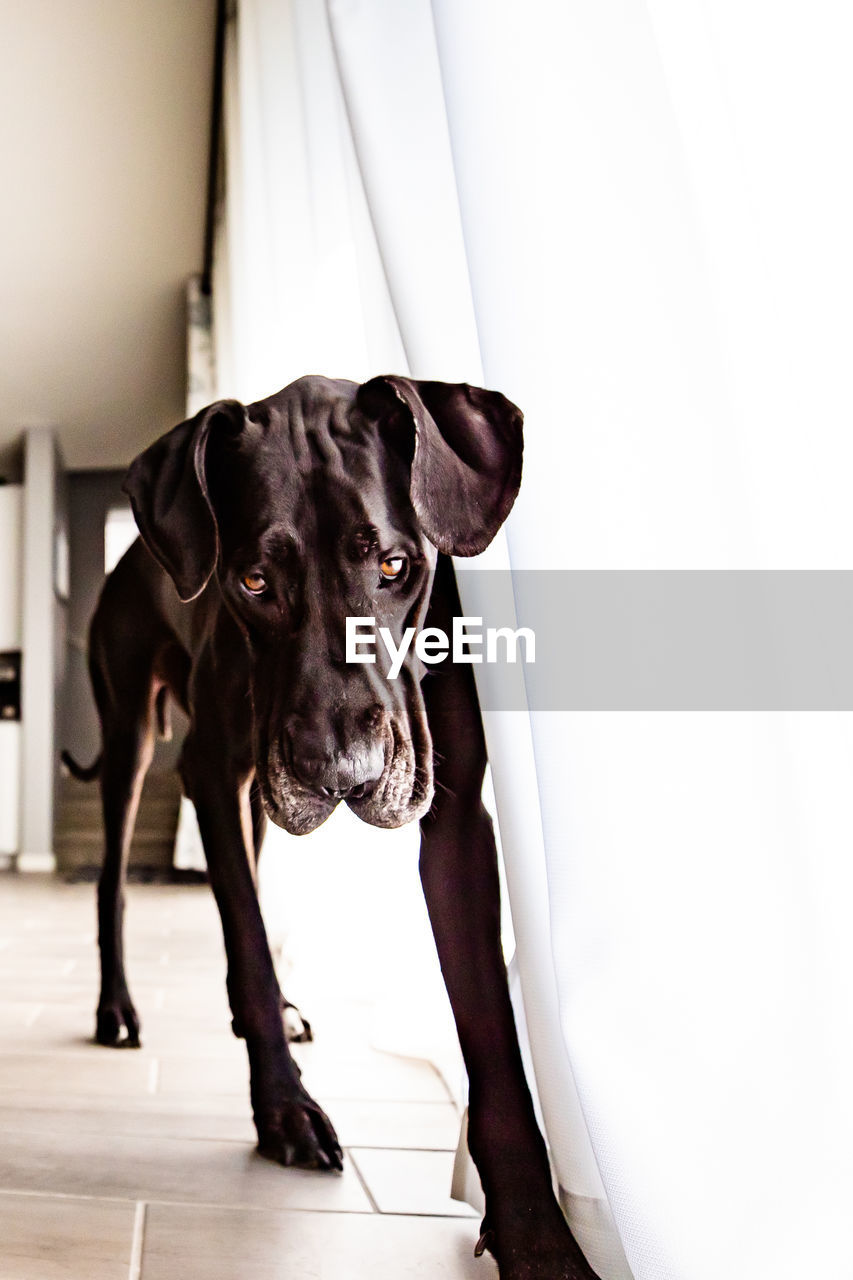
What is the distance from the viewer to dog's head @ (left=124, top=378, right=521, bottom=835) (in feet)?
2.52

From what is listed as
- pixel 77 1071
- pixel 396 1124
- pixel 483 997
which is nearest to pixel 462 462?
pixel 483 997

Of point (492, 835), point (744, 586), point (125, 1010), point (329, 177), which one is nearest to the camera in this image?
point (744, 586)

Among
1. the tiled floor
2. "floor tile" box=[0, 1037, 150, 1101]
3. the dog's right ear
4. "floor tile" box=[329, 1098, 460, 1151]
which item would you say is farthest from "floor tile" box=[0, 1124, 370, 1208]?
the dog's right ear

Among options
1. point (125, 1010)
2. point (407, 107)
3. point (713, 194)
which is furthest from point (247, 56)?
point (713, 194)

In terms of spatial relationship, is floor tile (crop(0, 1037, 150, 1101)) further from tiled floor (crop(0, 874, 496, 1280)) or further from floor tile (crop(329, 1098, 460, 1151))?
floor tile (crop(329, 1098, 460, 1151))

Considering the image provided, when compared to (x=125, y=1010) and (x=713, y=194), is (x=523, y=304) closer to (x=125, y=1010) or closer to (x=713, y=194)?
(x=713, y=194)

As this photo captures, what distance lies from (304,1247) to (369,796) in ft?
1.49

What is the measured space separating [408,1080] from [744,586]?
1106mm

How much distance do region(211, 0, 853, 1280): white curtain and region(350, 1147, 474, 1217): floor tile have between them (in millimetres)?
227

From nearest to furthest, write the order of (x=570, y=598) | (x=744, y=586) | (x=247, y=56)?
(x=744, y=586)
(x=570, y=598)
(x=247, y=56)

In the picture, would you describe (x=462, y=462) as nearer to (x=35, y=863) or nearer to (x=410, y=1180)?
(x=410, y=1180)

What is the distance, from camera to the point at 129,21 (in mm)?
3492

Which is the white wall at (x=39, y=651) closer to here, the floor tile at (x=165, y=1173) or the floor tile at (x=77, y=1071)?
the floor tile at (x=77, y=1071)

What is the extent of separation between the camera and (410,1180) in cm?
111
